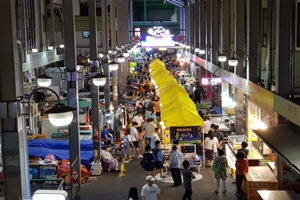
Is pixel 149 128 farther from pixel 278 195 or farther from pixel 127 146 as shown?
pixel 278 195

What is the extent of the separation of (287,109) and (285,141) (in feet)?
2.70

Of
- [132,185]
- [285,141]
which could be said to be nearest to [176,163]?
[132,185]

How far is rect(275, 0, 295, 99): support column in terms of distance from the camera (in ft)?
34.9

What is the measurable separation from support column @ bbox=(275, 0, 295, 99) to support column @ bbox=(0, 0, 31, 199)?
6128mm

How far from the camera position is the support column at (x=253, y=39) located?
48.5ft

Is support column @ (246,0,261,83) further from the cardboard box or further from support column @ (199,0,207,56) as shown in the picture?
support column @ (199,0,207,56)

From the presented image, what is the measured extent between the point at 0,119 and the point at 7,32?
1.14m

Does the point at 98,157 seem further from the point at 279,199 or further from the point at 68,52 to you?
the point at 279,199

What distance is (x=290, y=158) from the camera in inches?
321

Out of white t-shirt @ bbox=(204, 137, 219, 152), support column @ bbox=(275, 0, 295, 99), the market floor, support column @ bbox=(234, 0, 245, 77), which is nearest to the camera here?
support column @ bbox=(275, 0, 295, 99)

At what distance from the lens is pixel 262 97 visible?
41.4ft

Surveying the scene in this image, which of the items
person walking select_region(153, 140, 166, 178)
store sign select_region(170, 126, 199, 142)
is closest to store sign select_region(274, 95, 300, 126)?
person walking select_region(153, 140, 166, 178)

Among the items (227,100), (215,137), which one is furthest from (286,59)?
(227,100)

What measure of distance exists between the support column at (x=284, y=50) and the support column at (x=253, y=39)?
12.5 feet
